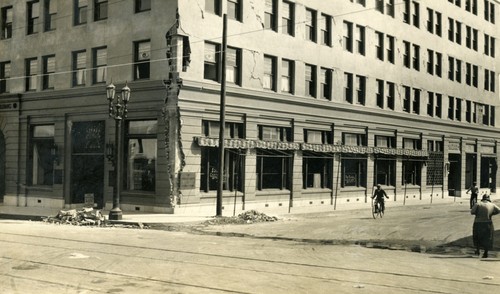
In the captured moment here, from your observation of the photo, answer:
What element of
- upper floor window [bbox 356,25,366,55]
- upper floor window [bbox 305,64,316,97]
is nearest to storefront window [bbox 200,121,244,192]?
upper floor window [bbox 305,64,316,97]

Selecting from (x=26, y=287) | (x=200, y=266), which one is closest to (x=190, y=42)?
(x=200, y=266)

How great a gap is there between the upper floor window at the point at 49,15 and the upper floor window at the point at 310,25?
46.7 feet

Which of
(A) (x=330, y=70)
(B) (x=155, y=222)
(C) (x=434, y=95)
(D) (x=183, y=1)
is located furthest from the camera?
(C) (x=434, y=95)

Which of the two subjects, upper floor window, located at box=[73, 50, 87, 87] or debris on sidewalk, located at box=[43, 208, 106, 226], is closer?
debris on sidewalk, located at box=[43, 208, 106, 226]

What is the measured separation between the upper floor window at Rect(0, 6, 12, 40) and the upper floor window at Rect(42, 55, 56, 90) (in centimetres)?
398

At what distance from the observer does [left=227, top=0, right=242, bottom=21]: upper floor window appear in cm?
2761

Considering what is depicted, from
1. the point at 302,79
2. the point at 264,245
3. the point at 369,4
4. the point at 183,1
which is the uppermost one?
the point at 369,4

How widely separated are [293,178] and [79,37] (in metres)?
13.7

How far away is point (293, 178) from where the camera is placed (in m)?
30.6

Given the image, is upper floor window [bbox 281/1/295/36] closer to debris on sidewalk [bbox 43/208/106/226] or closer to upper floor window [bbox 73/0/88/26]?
upper floor window [bbox 73/0/88/26]

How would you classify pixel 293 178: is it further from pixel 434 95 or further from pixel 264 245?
pixel 434 95

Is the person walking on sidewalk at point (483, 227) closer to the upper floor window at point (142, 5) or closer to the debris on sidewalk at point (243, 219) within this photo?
the debris on sidewalk at point (243, 219)

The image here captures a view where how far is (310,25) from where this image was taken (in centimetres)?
3250

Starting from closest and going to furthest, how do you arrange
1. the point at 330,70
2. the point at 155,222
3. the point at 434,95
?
1. the point at 155,222
2. the point at 330,70
3. the point at 434,95
